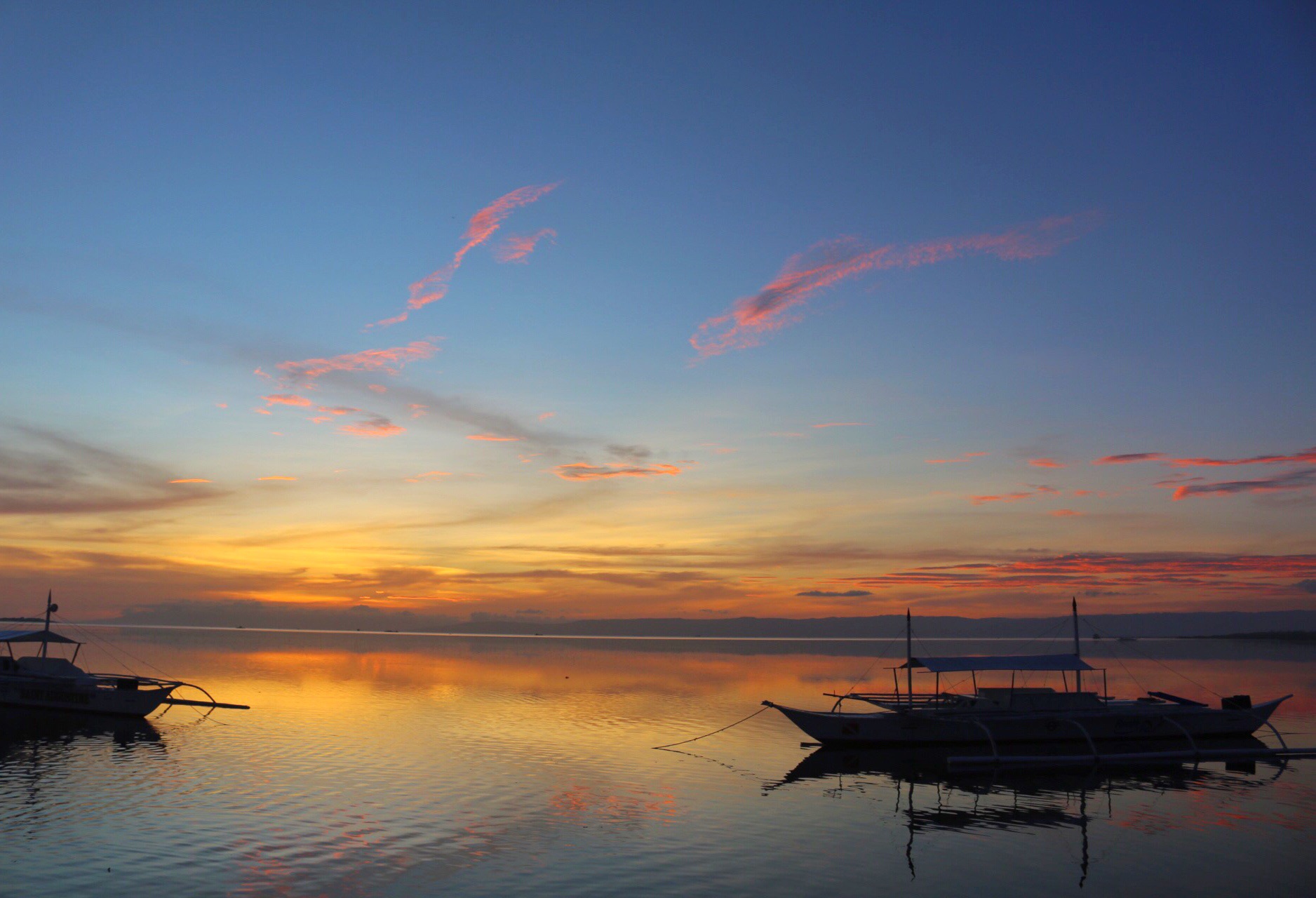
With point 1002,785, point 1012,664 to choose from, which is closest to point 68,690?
point 1002,785

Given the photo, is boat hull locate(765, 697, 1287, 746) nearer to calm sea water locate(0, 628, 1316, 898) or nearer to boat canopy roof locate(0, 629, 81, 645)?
calm sea water locate(0, 628, 1316, 898)

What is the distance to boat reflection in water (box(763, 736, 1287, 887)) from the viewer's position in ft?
127

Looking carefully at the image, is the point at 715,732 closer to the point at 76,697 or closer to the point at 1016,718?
the point at 1016,718

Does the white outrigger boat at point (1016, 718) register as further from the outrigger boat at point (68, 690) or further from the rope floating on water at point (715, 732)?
the outrigger boat at point (68, 690)

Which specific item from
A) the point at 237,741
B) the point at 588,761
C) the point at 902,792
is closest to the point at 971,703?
the point at 902,792

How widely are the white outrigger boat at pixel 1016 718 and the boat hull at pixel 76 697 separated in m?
50.4

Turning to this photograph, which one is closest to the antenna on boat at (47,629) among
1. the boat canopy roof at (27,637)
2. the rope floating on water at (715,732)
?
the boat canopy roof at (27,637)

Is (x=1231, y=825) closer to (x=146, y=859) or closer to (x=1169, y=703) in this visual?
(x=1169, y=703)

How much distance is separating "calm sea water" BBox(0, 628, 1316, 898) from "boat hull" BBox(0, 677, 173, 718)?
2.09 meters

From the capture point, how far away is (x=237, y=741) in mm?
57781

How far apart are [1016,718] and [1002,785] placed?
1323 centimetres

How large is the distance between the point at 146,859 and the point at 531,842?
13.1 meters

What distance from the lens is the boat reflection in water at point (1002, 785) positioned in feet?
127

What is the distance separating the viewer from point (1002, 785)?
158 ft
